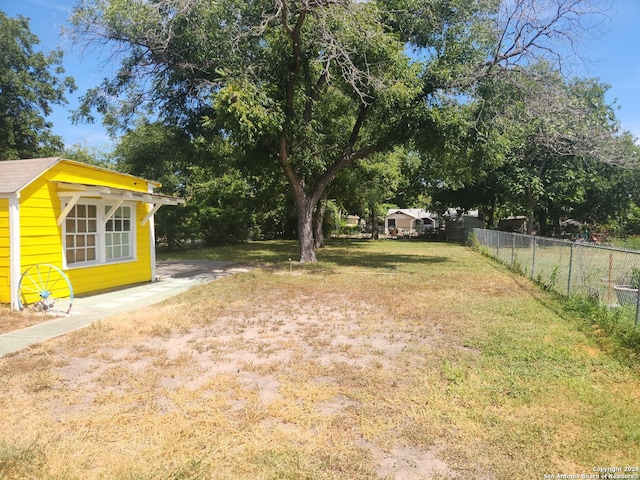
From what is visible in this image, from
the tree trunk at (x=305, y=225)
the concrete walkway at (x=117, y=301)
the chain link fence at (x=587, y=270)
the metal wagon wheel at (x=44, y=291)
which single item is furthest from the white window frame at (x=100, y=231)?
the chain link fence at (x=587, y=270)

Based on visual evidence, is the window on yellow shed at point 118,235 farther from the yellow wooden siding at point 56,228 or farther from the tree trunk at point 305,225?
the tree trunk at point 305,225

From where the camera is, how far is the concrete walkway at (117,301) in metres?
5.88

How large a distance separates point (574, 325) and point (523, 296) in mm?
2506

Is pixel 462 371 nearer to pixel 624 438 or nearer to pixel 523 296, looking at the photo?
pixel 624 438

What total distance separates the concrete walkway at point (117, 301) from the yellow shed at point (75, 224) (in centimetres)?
61

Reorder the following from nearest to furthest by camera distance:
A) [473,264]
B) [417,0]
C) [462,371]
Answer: [462,371] → [417,0] → [473,264]

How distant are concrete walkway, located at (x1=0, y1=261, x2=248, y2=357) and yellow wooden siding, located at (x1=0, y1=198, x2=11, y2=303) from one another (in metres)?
1.10

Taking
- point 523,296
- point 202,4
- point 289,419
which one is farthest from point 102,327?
point 202,4

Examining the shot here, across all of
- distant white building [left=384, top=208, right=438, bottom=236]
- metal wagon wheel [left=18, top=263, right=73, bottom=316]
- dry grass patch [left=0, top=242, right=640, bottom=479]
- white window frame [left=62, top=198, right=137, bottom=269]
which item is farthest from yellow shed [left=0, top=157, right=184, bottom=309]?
distant white building [left=384, top=208, right=438, bottom=236]

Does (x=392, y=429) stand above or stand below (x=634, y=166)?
below

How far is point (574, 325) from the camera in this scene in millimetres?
6551

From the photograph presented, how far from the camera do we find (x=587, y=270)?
772cm

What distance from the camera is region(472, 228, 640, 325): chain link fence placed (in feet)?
21.7

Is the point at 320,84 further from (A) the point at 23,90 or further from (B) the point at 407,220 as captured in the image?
(B) the point at 407,220
